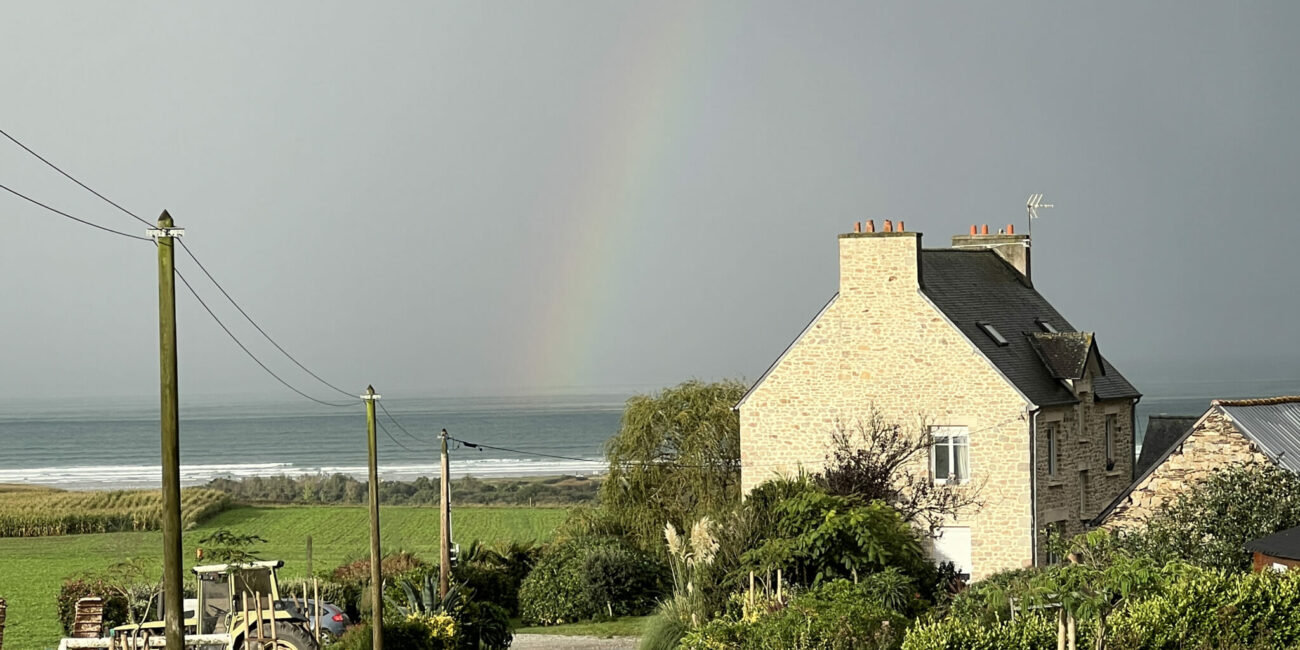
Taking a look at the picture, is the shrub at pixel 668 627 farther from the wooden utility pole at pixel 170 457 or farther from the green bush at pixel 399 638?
the wooden utility pole at pixel 170 457

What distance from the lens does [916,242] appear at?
33500 millimetres

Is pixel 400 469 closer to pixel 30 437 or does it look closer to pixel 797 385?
pixel 30 437

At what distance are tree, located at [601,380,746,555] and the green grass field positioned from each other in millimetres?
5987

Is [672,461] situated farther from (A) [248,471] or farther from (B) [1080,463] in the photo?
(A) [248,471]

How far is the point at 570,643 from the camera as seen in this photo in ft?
104

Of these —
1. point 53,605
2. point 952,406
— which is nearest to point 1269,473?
point 952,406

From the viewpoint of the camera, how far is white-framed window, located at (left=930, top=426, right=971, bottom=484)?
108ft

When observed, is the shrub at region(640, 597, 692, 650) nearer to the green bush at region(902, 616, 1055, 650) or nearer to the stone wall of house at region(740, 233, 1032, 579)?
the stone wall of house at region(740, 233, 1032, 579)

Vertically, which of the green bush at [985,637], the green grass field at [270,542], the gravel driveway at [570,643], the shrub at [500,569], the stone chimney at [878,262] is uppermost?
the stone chimney at [878,262]

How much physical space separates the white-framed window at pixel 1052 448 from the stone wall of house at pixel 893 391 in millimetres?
1347

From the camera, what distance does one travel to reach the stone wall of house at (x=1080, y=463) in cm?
3272

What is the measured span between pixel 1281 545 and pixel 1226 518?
5.40 meters

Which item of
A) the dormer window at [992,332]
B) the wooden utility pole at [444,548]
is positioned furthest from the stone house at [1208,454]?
the wooden utility pole at [444,548]

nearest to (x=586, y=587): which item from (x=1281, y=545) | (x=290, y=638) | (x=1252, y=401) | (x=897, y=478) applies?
(x=897, y=478)
